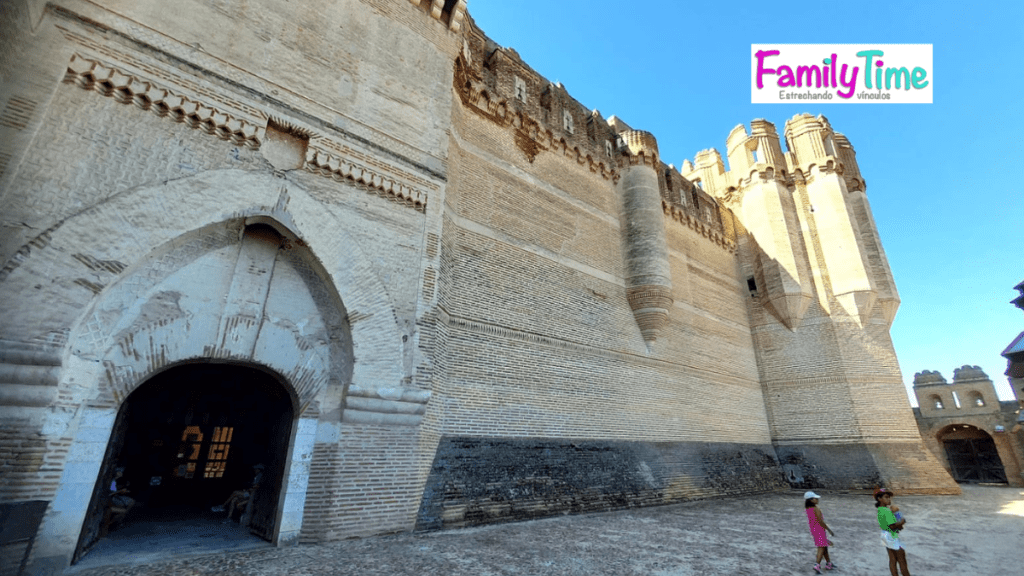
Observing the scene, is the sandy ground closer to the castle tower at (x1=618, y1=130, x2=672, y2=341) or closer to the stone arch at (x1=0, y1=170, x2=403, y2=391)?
the stone arch at (x1=0, y1=170, x2=403, y2=391)

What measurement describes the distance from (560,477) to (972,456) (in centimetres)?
2325

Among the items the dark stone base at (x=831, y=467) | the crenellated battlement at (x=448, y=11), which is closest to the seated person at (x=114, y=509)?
the crenellated battlement at (x=448, y=11)

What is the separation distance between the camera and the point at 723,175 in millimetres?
16719

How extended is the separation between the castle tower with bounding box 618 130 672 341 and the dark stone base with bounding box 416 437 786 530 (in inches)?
118

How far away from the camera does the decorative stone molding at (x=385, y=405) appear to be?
5.18 m

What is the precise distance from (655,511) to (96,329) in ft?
27.2

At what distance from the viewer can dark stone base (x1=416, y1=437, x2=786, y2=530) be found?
6125 mm

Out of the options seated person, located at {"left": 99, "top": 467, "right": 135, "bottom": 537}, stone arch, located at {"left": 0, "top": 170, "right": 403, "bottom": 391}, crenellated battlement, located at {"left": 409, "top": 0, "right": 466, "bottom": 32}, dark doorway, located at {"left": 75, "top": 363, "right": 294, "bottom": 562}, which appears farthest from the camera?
crenellated battlement, located at {"left": 409, "top": 0, "right": 466, "bottom": 32}

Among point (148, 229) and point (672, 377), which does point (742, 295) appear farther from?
point (148, 229)

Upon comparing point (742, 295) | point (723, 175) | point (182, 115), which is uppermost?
point (723, 175)

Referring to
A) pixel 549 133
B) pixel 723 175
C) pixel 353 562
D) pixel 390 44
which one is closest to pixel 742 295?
pixel 723 175

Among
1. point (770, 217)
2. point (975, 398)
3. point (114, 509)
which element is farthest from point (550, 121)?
point (975, 398)

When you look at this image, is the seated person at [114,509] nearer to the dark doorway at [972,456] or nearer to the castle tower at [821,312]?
the castle tower at [821,312]

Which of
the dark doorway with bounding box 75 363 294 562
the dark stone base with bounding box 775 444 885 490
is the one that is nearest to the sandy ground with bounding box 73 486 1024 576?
the dark doorway with bounding box 75 363 294 562
